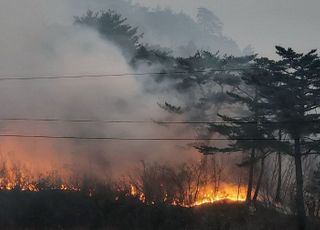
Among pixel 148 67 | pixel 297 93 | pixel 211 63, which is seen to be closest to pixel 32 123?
pixel 148 67

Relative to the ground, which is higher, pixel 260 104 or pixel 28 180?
pixel 260 104

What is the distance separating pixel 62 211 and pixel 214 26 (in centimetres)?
11613

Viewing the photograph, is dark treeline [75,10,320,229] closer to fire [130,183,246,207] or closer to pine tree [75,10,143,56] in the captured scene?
A: fire [130,183,246,207]

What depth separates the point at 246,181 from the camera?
37.6m

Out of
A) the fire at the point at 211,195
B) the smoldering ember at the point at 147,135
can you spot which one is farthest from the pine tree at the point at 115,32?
the fire at the point at 211,195

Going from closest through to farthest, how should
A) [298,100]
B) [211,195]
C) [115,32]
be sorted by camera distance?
[298,100]
[211,195]
[115,32]

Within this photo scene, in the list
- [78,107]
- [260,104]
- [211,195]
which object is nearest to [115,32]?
Result: [78,107]

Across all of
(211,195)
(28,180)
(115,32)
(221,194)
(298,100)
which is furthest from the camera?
(115,32)

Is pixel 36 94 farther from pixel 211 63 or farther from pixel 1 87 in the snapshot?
pixel 211 63

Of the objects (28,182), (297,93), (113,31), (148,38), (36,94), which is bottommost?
(28,182)

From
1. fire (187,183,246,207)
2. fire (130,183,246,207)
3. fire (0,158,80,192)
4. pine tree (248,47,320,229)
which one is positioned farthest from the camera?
fire (187,183,246,207)

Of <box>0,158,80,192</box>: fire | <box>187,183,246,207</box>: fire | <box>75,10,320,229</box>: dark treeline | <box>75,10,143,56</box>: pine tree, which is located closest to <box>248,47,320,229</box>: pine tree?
<box>75,10,320,229</box>: dark treeline

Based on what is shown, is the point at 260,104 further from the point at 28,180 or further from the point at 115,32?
the point at 115,32

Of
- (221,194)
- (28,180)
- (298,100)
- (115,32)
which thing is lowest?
(28,180)
